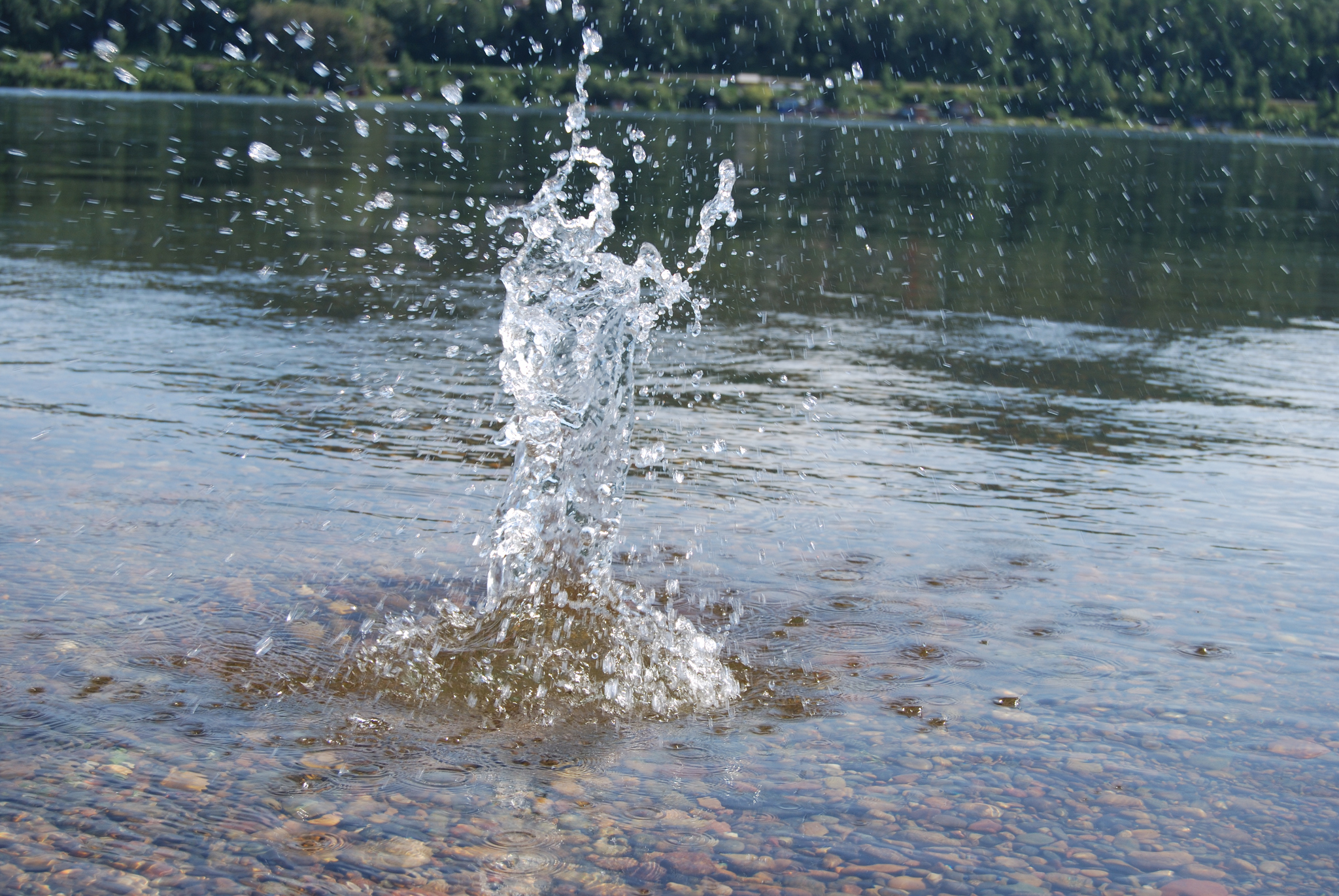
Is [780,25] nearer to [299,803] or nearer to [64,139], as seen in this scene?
[64,139]

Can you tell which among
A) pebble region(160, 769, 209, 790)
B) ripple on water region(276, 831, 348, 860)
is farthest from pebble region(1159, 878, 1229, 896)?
pebble region(160, 769, 209, 790)

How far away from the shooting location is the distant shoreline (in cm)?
8875

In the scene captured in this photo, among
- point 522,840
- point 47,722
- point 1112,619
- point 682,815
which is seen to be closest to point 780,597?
point 1112,619

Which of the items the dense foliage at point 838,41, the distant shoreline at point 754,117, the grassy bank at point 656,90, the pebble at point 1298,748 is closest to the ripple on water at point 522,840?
the pebble at point 1298,748

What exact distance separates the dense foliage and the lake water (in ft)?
291

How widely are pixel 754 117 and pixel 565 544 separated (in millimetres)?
110875

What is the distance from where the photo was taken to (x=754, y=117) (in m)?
113

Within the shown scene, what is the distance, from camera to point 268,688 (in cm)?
532

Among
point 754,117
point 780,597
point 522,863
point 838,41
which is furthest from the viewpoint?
point 838,41

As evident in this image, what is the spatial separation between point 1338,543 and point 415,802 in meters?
5.66

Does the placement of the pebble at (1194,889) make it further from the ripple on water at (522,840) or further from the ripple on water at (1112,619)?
the ripple on water at (1112,619)

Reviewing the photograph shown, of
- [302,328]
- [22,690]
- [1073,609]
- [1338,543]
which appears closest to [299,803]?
[22,690]

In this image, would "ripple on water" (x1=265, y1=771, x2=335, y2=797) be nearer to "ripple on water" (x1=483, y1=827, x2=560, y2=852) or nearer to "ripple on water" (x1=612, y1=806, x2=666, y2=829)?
"ripple on water" (x1=483, y1=827, x2=560, y2=852)

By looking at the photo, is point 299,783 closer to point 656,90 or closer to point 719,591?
point 719,591
